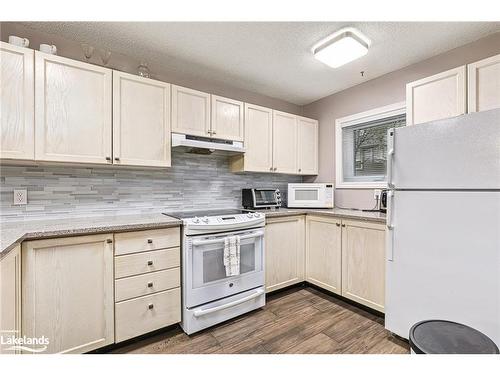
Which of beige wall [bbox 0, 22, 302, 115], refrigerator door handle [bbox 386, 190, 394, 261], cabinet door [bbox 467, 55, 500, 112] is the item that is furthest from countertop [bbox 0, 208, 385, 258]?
beige wall [bbox 0, 22, 302, 115]

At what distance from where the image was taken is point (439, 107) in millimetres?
1819

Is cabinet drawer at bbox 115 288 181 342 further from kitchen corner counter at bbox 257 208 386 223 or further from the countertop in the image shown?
kitchen corner counter at bbox 257 208 386 223

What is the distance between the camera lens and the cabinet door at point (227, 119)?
2371 millimetres

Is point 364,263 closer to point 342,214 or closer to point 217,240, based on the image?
point 342,214

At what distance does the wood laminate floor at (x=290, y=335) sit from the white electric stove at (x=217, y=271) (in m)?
0.10

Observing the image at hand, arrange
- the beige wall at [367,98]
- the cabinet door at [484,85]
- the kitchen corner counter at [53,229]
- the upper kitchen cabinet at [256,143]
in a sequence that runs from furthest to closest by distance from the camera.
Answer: the upper kitchen cabinet at [256,143]
the beige wall at [367,98]
the cabinet door at [484,85]
the kitchen corner counter at [53,229]

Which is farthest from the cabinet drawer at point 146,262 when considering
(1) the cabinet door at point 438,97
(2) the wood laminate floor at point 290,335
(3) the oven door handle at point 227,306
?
(1) the cabinet door at point 438,97

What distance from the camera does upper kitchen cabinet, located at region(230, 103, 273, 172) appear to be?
2.61 m

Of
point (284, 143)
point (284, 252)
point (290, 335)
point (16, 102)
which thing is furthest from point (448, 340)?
point (16, 102)

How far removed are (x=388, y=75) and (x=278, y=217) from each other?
193 centimetres

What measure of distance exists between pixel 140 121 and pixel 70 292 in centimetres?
132

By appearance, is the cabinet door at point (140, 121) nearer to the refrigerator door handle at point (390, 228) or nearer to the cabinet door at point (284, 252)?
the cabinet door at point (284, 252)

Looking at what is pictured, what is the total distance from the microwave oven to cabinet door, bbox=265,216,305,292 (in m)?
0.29
